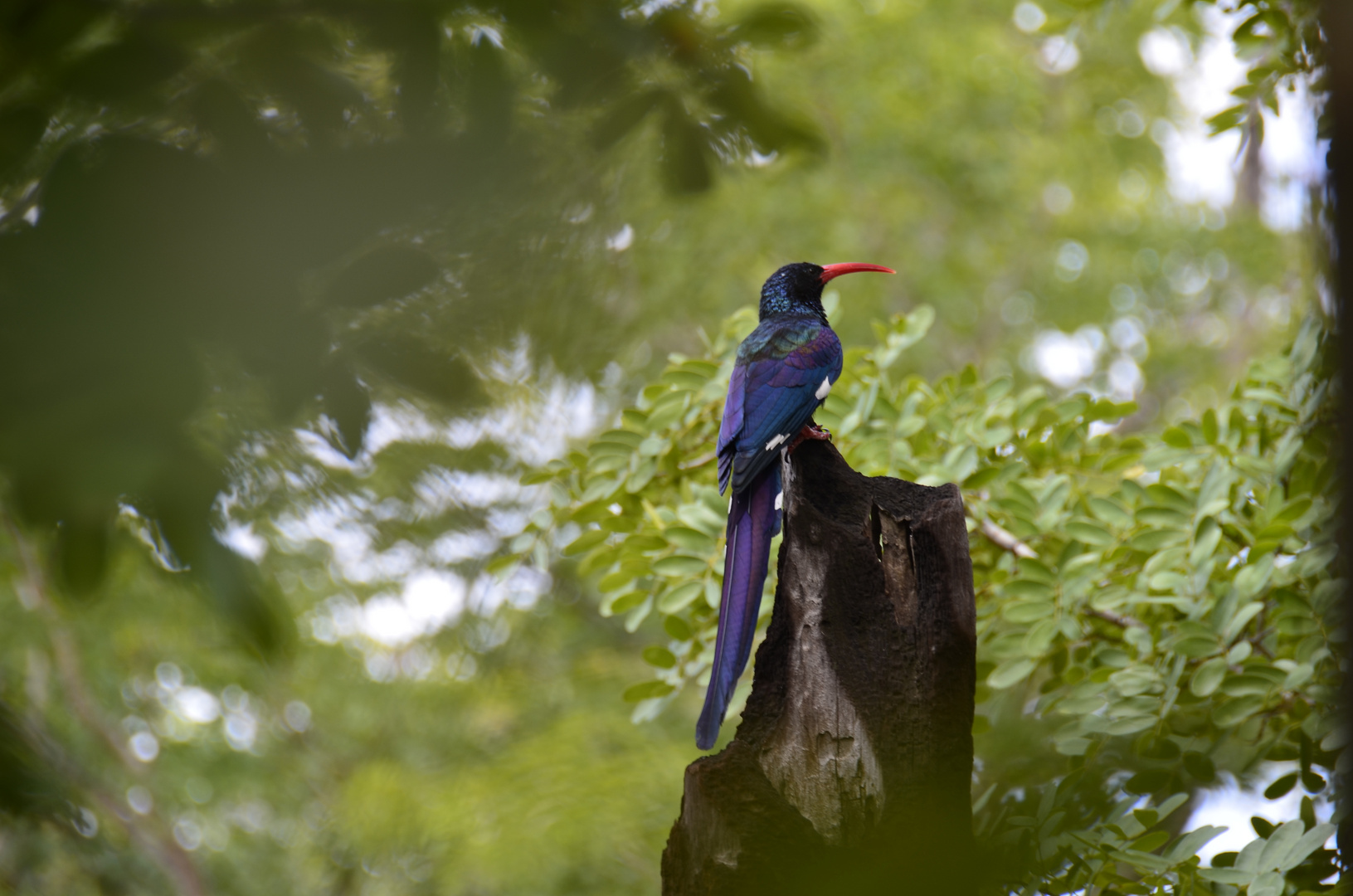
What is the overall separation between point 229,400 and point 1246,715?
240cm

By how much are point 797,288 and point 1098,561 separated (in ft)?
4.24

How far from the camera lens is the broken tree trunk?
5.57ft

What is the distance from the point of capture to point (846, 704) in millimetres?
1790

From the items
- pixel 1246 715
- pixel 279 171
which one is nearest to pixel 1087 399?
pixel 1246 715

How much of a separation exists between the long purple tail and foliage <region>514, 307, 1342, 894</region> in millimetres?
460

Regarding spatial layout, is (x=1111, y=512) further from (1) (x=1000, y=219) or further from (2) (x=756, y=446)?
(1) (x=1000, y=219)

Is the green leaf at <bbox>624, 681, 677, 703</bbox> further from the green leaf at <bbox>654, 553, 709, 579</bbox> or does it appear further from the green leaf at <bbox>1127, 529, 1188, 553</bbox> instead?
the green leaf at <bbox>1127, 529, 1188, 553</bbox>

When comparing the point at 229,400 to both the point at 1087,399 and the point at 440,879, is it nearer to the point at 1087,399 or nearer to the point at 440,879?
the point at 1087,399

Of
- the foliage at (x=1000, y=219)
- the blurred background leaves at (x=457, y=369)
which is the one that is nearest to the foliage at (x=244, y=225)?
the blurred background leaves at (x=457, y=369)

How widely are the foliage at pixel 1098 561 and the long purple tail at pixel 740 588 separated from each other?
0.46 meters

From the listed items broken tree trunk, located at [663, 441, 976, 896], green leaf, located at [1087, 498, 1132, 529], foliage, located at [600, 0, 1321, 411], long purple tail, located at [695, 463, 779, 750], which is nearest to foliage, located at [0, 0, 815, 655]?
broken tree trunk, located at [663, 441, 976, 896]

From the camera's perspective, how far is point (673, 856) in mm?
1790

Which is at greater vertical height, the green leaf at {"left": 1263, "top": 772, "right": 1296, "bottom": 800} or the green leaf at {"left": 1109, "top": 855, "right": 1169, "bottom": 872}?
the green leaf at {"left": 1263, "top": 772, "right": 1296, "bottom": 800}

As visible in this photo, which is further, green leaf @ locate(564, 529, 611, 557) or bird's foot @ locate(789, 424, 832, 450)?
green leaf @ locate(564, 529, 611, 557)
